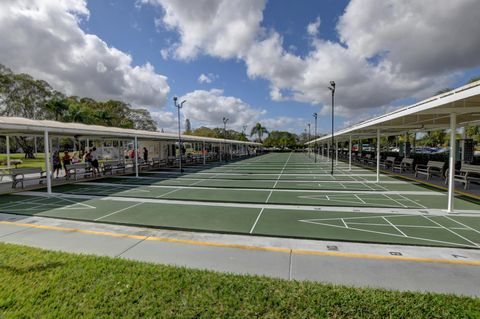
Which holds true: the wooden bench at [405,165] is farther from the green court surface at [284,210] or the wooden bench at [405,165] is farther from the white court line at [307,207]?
the white court line at [307,207]

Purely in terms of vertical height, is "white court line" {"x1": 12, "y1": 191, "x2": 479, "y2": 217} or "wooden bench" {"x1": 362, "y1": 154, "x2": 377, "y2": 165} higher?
"wooden bench" {"x1": 362, "y1": 154, "x2": 377, "y2": 165}

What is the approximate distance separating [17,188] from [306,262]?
14.0m

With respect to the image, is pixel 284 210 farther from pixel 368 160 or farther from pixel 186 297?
pixel 368 160

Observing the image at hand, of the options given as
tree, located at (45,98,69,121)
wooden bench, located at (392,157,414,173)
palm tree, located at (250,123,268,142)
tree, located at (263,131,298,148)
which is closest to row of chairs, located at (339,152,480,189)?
wooden bench, located at (392,157,414,173)

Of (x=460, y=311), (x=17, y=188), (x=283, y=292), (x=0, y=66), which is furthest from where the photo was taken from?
(x=0, y=66)

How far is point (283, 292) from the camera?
3.20 meters

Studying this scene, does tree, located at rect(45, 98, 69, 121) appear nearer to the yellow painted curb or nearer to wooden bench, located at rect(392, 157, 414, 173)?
the yellow painted curb

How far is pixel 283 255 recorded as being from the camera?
179 inches

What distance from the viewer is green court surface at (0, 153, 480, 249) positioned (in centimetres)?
579

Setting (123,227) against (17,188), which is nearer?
(123,227)

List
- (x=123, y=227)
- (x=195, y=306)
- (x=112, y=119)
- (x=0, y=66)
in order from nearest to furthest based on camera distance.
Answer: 1. (x=195, y=306)
2. (x=123, y=227)
3. (x=0, y=66)
4. (x=112, y=119)

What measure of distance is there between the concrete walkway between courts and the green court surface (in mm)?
493

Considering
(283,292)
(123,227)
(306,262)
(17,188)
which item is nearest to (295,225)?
(306,262)

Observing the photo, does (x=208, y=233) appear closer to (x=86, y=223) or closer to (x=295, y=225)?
(x=295, y=225)
